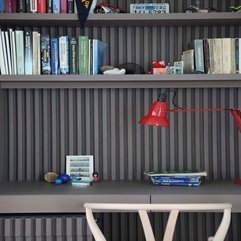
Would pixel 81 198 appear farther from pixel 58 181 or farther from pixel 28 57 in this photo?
pixel 28 57

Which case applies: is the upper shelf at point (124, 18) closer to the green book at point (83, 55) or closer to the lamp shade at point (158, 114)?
the green book at point (83, 55)

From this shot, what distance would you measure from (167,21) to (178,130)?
27.5 inches

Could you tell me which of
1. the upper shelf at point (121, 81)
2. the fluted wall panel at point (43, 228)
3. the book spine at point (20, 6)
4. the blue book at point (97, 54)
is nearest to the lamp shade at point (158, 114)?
the upper shelf at point (121, 81)

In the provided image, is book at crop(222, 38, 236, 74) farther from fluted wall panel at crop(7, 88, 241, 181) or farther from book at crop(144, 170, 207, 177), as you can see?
book at crop(144, 170, 207, 177)

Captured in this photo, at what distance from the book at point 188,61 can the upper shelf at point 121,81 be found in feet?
0.22

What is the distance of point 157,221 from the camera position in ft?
9.28

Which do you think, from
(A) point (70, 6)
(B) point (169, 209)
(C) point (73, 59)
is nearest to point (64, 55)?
(C) point (73, 59)

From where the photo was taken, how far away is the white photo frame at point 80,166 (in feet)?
9.17

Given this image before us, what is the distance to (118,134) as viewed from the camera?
2852 millimetres

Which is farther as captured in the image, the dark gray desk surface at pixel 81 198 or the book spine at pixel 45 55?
the book spine at pixel 45 55

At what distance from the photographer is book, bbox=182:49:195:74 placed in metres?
2.58

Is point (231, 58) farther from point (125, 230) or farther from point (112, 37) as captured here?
point (125, 230)

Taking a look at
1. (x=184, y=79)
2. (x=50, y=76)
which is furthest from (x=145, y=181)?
(x=50, y=76)

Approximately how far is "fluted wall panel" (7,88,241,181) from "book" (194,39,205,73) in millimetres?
295
